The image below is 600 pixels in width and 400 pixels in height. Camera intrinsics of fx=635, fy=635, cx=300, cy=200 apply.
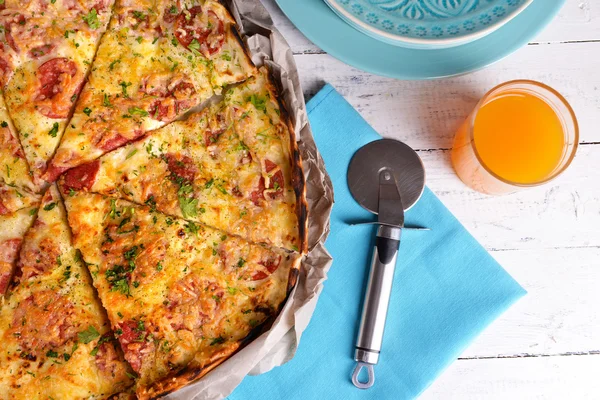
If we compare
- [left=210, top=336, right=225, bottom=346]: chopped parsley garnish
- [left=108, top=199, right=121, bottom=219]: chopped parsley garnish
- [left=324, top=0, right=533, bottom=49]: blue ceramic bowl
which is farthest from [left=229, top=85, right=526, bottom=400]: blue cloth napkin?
[left=108, top=199, right=121, bottom=219]: chopped parsley garnish

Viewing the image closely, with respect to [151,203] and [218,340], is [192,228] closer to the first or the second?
[151,203]

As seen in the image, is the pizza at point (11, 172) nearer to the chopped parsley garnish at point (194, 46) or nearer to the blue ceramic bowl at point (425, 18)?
the chopped parsley garnish at point (194, 46)

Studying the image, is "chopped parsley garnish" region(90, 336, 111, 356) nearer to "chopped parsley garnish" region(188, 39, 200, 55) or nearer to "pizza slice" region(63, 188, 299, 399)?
"pizza slice" region(63, 188, 299, 399)

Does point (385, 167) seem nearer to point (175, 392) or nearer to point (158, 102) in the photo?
point (158, 102)

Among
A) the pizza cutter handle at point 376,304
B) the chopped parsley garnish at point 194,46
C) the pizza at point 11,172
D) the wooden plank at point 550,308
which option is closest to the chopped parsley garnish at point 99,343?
the pizza at point 11,172

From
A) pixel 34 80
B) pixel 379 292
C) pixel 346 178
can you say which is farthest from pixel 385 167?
pixel 34 80
